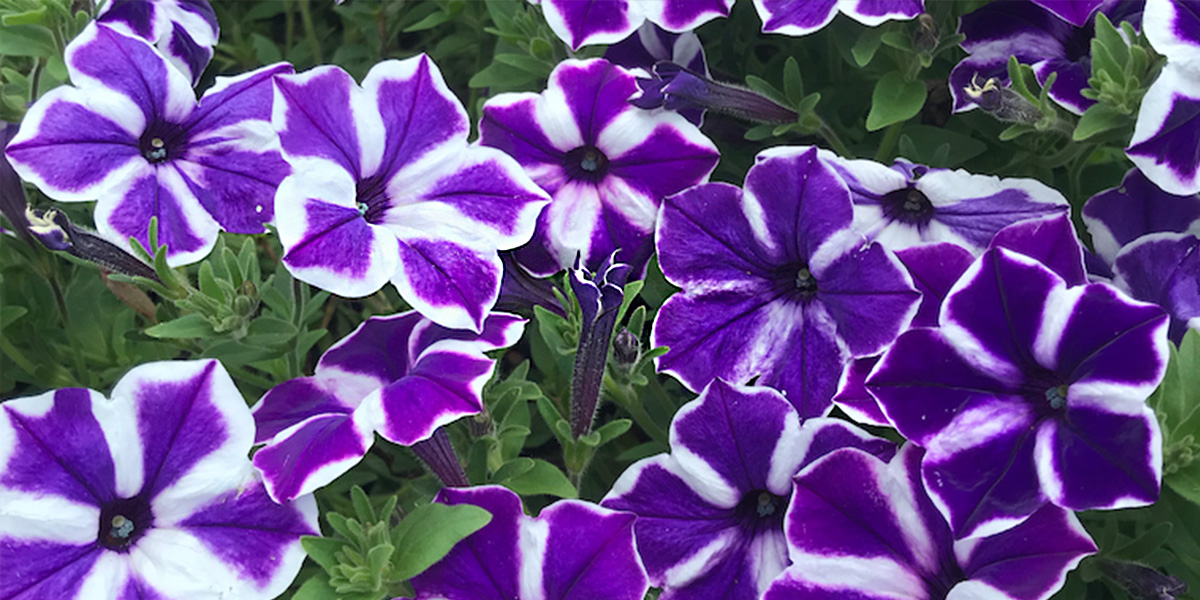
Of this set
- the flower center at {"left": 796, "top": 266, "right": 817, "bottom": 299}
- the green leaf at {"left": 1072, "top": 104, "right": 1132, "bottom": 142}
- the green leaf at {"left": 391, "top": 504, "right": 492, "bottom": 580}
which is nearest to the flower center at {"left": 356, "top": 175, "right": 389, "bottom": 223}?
the green leaf at {"left": 391, "top": 504, "right": 492, "bottom": 580}

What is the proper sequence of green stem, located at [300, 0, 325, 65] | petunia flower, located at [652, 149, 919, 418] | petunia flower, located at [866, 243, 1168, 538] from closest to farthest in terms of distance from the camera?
petunia flower, located at [866, 243, 1168, 538]
petunia flower, located at [652, 149, 919, 418]
green stem, located at [300, 0, 325, 65]

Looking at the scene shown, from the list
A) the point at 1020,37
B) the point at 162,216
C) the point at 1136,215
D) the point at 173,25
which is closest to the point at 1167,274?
the point at 1136,215

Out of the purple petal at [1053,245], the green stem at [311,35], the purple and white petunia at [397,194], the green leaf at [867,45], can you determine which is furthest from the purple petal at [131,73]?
the purple petal at [1053,245]

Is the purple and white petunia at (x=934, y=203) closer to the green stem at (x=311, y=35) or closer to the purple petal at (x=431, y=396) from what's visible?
the purple petal at (x=431, y=396)

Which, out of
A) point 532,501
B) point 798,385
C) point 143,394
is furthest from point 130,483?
point 798,385

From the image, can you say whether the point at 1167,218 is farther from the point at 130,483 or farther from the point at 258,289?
the point at 130,483

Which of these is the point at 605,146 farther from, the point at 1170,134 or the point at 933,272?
the point at 1170,134

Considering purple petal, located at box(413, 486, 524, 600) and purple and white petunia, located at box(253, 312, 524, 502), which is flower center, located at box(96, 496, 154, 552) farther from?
purple petal, located at box(413, 486, 524, 600)
